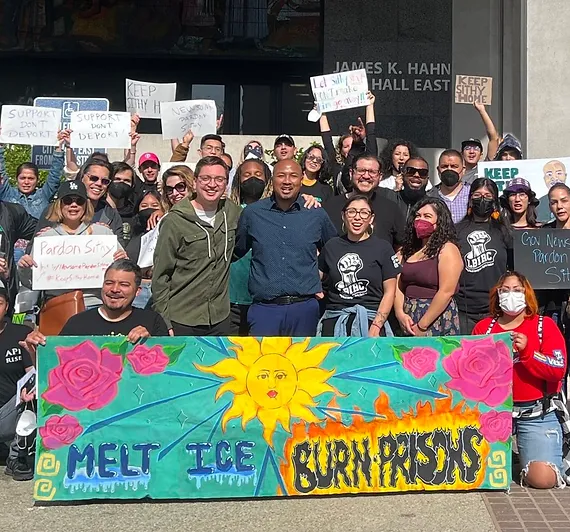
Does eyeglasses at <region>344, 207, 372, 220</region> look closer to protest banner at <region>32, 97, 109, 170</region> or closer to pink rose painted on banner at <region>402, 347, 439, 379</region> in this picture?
pink rose painted on banner at <region>402, 347, 439, 379</region>

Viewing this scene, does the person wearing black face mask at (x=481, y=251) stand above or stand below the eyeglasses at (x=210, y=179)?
below

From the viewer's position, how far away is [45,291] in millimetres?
6695

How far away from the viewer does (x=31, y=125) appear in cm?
906

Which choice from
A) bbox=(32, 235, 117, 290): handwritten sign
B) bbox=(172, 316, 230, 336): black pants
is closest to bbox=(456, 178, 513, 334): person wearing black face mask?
bbox=(172, 316, 230, 336): black pants

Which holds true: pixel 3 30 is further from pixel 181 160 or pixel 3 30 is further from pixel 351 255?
pixel 351 255

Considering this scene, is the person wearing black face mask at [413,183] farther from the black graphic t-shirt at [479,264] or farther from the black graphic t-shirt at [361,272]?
the black graphic t-shirt at [361,272]

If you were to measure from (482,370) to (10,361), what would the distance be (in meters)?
3.12

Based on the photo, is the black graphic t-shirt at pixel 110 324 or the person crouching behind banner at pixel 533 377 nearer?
the black graphic t-shirt at pixel 110 324

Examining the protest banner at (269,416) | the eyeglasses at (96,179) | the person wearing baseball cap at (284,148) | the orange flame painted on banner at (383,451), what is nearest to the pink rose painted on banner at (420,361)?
the protest banner at (269,416)

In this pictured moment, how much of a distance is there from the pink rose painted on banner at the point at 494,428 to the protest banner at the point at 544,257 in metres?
1.32

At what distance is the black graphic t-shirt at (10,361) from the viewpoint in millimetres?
6414

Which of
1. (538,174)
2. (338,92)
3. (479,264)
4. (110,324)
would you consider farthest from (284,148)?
(110,324)

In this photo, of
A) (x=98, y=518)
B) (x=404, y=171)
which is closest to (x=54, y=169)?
(x=404, y=171)

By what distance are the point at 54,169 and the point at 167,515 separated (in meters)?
3.91
